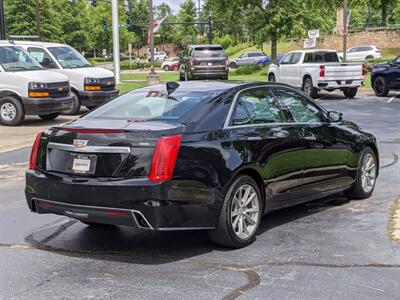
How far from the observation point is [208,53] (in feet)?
103

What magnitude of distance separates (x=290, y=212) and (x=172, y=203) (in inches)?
93.9

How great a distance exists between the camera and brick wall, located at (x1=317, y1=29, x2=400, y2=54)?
67.2 m

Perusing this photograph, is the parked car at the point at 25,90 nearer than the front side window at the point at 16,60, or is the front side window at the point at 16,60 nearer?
the parked car at the point at 25,90

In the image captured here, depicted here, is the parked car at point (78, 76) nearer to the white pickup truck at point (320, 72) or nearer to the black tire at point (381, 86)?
the white pickup truck at point (320, 72)

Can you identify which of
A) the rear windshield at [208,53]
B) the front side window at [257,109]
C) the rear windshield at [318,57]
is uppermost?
the rear windshield at [208,53]

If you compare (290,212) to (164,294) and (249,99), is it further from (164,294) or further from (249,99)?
(164,294)

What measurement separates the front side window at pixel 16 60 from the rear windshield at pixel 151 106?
10.6 metres

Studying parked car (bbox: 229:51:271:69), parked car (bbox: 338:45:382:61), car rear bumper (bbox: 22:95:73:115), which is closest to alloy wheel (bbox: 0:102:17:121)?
car rear bumper (bbox: 22:95:73:115)

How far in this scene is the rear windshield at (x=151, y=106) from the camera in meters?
5.81

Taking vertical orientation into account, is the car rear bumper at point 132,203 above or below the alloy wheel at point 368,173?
above

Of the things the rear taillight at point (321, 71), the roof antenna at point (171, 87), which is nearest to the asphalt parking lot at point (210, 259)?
the roof antenna at point (171, 87)

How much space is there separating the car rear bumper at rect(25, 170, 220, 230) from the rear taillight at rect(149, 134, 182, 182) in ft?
0.22

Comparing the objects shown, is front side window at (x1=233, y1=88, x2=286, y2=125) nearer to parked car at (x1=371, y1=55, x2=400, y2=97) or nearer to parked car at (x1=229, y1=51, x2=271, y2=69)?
parked car at (x1=371, y1=55, x2=400, y2=97)

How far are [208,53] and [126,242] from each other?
26117 millimetres
